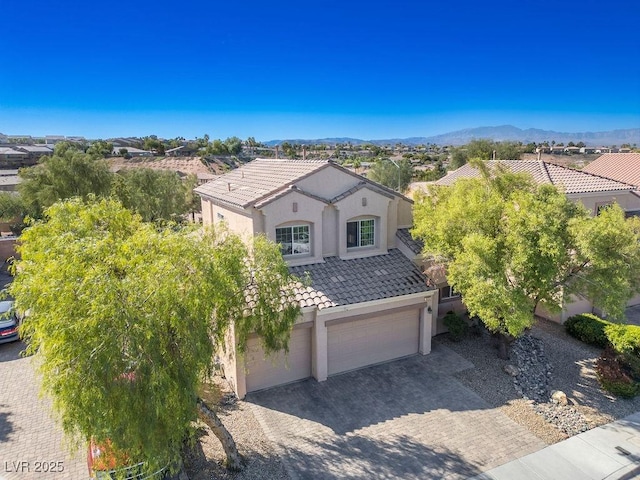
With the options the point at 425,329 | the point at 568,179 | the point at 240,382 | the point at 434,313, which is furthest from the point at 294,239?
the point at 568,179

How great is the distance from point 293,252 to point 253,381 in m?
5.47

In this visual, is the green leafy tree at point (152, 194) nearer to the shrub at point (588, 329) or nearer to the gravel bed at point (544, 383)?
the gravel bed at point (544, 383)

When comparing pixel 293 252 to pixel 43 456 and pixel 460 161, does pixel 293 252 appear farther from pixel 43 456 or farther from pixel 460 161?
pixel 460 161

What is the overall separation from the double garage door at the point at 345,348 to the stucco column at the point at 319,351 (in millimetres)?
215

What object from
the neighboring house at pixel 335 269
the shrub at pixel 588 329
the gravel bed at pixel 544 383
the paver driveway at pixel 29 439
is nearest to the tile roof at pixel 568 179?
the shrub at pixel 588 329

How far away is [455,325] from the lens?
19297 millimetres

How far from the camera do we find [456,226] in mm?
15656

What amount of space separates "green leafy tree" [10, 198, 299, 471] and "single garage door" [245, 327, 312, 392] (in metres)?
4.62

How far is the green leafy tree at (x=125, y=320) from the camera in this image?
780cm

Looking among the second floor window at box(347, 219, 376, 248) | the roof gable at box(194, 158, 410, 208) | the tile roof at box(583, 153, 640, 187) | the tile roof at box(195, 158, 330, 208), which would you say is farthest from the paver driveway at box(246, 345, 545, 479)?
the tile roof at box(583, 153, 640, 187)

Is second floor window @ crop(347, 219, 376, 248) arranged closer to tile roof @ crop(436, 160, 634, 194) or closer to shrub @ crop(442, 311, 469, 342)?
shrub @ crop(442, 311, 469, 342)

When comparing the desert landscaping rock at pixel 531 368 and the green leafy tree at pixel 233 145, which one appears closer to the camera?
the desert landscaping rock at pixel 531 368

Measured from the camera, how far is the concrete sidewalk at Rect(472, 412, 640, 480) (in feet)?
38.4

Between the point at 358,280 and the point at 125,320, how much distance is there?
1071 cm
